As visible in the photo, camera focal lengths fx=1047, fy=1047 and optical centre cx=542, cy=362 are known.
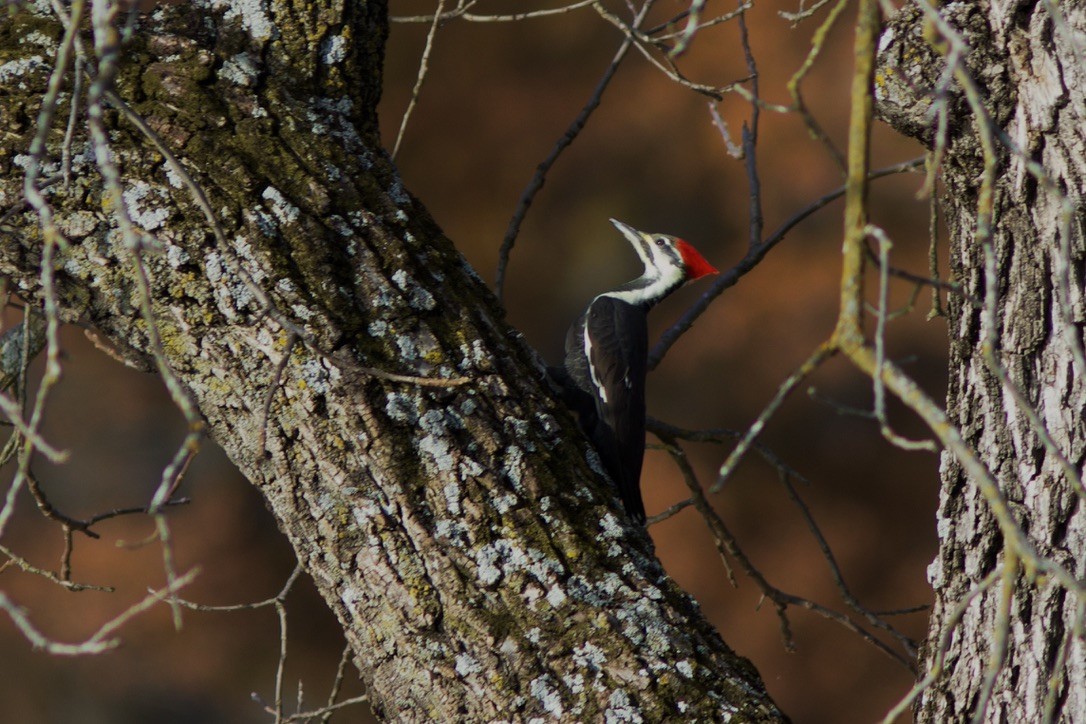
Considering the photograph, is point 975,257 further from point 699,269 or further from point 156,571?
point 156,571

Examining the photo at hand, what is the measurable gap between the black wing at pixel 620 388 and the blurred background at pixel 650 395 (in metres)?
2.21

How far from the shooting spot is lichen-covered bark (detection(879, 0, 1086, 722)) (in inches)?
55.5

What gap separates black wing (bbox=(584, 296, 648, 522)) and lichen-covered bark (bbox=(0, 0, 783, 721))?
3.26 feet

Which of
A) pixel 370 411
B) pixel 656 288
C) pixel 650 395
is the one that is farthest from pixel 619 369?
pixel 650 395

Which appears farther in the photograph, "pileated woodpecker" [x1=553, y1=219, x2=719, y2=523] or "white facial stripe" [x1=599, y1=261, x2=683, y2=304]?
"white facial stripe" [x1=599, y1=261, x2=683, y2=304]

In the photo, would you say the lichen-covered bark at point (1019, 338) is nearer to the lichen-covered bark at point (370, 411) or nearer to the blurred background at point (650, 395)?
the lichen-covered bark at point (370, 411)

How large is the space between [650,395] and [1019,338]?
4.19 metres

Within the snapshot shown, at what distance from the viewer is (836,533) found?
5.71 meters

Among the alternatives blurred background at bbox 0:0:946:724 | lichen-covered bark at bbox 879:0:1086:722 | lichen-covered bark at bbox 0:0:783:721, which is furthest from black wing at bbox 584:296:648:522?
blurred background at bbox 0:0:946:724

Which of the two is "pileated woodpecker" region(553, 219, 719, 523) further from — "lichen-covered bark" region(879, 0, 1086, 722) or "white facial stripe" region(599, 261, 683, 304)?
"lichen-covered bark" region(879, 0, 1086, 722)

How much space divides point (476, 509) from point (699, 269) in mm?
2206

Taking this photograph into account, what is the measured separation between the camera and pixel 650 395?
564cm

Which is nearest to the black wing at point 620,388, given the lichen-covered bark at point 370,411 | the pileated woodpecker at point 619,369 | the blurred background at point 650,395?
the pileated woodpecker at point 619,369

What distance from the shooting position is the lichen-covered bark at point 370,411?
1.51m
